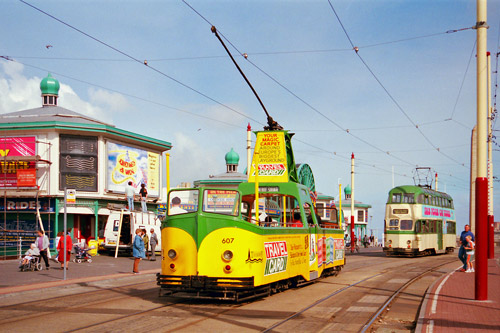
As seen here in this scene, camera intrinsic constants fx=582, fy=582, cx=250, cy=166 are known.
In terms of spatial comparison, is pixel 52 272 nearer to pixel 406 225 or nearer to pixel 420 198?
pixel 406 225

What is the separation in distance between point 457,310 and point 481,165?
3.56 m

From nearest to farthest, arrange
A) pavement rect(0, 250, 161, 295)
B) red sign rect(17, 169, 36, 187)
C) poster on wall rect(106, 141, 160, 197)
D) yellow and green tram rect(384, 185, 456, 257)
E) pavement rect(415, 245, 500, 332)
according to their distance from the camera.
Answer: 1. pavement rect(415, 245, 500, 332)
2. pavement rect(0, 250, 161, 295)
3. red sign rect(17, 169, 36, 187)
4. poster on wall rect(106, 141, 160, 197)
5. yellow and green tram rect(384, 185, 456, 257)

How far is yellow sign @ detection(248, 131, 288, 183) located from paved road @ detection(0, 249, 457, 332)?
344 cm

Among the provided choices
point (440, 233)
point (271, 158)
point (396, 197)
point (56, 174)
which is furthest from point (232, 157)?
point (271, 158)

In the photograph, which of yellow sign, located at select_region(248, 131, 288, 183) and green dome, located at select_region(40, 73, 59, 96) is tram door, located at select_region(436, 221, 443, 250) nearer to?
yellow sign, located at select_region(248, 131, 288, 183)

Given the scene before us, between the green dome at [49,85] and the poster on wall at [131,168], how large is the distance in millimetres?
9201

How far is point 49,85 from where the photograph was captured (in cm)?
4434

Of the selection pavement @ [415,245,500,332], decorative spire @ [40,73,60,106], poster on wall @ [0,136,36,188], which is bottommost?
pavement @ [415,245,500,332]

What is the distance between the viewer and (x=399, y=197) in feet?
132

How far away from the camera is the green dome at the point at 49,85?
Result: 4433 centimetres

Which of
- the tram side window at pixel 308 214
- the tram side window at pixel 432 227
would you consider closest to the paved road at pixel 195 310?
the tram side window at pixel 308 214

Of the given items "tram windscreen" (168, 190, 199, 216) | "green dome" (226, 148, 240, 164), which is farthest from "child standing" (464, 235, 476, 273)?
"green dome" (226, 148, 240, 164)

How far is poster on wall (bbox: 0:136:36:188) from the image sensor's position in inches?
1396

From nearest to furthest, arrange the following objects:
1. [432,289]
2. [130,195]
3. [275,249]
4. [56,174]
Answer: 1. [275,249]
2. [432,289]
3. [56,174]
4. [130,195]
